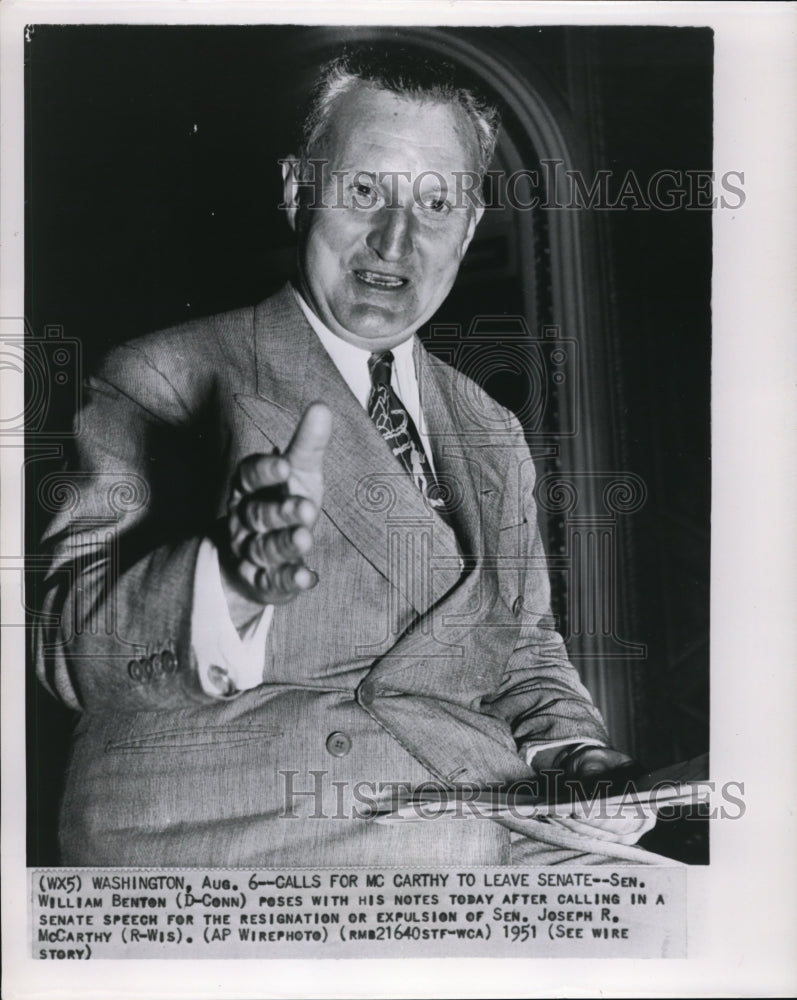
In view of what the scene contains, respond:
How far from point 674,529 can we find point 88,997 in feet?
4.94

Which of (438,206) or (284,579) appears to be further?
(438,206)

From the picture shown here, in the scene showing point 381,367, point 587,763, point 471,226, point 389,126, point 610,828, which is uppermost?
point 389,126

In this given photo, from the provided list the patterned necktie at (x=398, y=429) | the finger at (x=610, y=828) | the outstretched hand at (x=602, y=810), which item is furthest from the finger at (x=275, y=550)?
the finger at (x=610, y=828)

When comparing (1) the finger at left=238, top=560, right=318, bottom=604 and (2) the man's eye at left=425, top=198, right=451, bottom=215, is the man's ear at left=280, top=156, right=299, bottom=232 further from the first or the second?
(1) the finger at left=238, top=560, right=318, bottom=604

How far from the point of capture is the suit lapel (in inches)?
72.8

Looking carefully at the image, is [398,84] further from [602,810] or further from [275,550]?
[602,810]

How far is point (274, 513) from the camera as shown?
1.72 metres

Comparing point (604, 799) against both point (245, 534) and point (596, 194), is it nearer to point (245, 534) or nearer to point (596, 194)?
point (245, 534)

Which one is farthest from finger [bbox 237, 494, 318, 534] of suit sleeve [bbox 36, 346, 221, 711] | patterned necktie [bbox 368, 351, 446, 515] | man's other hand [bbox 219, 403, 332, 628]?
patterned necktie [bbox 368, 351, 446, 515]

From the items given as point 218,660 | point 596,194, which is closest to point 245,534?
point 218,660

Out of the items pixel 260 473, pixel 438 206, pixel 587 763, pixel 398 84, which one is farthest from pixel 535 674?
pixel 398 84

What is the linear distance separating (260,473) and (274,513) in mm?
97

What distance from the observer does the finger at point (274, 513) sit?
5.47 feet

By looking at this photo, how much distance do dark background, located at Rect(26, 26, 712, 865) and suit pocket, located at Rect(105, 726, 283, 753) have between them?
16 centimetres
